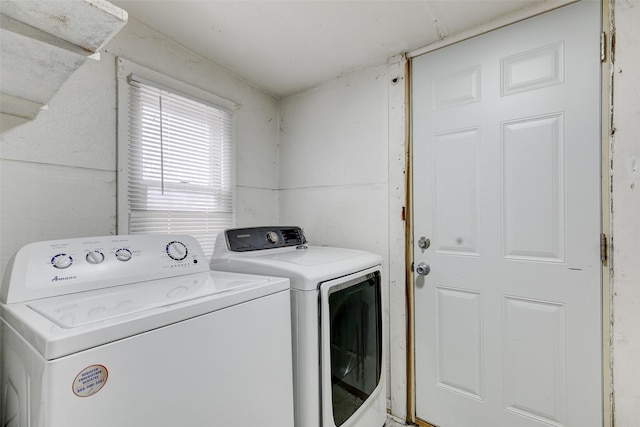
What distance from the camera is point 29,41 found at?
2.29ft

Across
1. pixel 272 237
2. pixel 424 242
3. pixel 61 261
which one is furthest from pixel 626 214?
pixel 61 261

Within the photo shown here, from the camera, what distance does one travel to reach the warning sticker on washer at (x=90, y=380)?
59 centimetres

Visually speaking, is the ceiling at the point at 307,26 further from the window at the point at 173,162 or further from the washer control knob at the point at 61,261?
the washer control knob at the point at 61,261

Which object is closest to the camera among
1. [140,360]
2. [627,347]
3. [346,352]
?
[140,360]

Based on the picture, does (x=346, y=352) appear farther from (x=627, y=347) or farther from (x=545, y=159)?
(x=545, y=159)

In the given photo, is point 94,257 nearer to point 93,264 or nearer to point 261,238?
point 93,264

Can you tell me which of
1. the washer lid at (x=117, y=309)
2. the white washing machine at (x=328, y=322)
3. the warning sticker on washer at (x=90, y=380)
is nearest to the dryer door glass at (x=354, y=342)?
the white washing machine at (x=328, y=322)

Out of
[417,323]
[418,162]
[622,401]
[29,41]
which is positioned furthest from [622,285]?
[29,41]

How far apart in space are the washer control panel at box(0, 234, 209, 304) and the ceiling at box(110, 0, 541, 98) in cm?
116

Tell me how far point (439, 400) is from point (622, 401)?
2.63ft

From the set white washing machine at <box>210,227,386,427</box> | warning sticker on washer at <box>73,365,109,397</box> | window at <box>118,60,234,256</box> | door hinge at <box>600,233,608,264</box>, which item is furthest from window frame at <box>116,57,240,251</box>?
door hinge at <box>600,233,608,264</box>

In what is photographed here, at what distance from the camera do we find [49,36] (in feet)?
2.30

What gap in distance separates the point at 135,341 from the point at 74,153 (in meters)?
1.13

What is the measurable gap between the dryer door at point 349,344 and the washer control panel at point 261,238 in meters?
0.55
